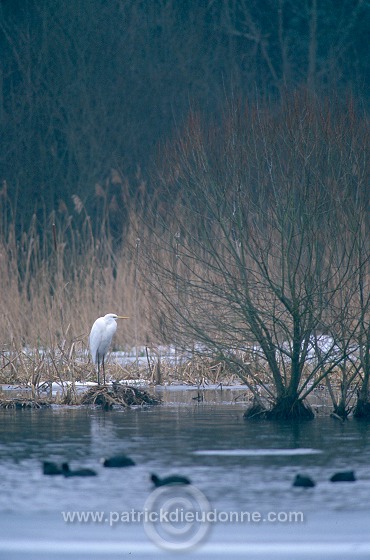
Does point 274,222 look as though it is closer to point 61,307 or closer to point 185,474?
point 185,474

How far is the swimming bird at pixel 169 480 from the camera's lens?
7.38 m

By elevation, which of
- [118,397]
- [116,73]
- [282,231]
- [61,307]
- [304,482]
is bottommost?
[304,482]

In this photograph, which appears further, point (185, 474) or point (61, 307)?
point (61, 307)

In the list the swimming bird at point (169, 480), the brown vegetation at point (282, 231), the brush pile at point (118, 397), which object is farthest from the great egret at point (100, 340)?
the swimming bird at point (169, 480)

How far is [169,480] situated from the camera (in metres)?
7.42

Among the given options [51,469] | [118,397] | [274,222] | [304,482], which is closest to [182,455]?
[51,469]

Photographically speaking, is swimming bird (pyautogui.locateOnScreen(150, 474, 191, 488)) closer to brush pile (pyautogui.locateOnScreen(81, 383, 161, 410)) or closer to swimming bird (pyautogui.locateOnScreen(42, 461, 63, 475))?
swimming bird (pyautogui.locateOnScreen(42, 461, 63, 475))

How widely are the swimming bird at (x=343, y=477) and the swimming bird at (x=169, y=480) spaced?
91cm

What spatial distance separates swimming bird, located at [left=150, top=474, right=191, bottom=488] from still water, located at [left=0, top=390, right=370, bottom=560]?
5cm

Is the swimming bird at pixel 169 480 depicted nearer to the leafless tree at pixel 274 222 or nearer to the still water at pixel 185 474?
the still water at pixel 185 474

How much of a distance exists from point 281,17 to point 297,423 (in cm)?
2025

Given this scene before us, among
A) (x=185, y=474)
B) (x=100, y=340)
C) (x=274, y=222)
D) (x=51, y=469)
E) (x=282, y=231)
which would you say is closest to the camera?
(x=185, y=474)

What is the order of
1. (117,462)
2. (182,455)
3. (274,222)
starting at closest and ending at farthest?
(117,462) → (182,455) → (274,222)

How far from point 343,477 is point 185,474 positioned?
101cm
